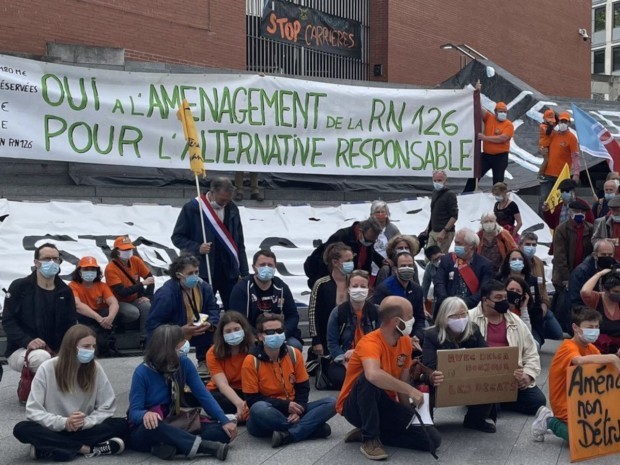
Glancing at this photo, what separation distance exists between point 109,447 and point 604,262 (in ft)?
17.3

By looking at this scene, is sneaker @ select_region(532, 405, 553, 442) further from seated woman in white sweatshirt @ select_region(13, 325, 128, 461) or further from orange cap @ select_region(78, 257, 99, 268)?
orange cap @ select_region(78, 257, 99, 268)

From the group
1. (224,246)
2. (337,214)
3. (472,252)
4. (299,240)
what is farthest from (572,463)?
(337,214)

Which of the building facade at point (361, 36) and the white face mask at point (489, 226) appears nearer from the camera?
the white face mask at point (489, 226)

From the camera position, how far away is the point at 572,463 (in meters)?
6.90

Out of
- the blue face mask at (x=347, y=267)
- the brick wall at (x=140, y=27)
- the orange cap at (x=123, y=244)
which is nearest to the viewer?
the blue face mask at (x=347, y=267)

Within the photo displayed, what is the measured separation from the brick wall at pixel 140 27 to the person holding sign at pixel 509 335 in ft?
33.9

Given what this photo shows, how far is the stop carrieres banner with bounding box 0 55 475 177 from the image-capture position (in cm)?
1294

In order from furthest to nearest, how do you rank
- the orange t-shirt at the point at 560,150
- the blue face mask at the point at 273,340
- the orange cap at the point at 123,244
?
1. the orange t-shirt at the point at 560,150
2. the orange cap at the point at 123,244
3. the blue face mask at the point at 273,340

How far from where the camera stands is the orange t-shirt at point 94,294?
10.0 m

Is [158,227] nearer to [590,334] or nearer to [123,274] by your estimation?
[123,274]

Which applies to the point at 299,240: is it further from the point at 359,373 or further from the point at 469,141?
the point at 359,373

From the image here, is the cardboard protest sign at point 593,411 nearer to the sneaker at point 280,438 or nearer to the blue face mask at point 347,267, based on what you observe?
the sneaker at point 280,438

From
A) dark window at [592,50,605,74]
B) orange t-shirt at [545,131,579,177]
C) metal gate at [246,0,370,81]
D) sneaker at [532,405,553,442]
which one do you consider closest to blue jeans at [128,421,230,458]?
sneaker at [532,405,553,442]

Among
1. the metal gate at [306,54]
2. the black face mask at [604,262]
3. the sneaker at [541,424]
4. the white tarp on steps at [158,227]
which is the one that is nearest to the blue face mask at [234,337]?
the sneaker at [541,424]
